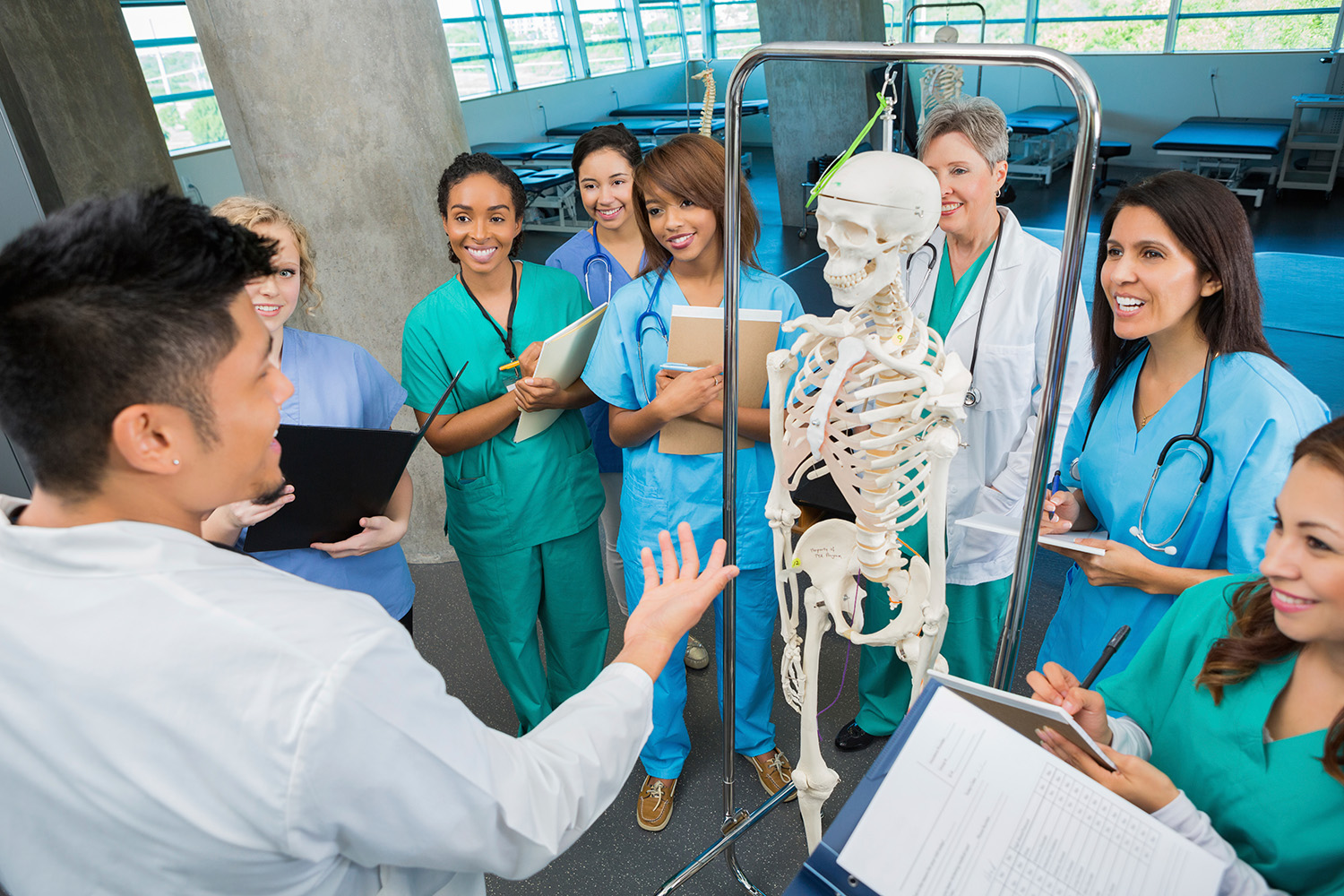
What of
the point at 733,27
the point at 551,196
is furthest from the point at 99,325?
the point at 733,27

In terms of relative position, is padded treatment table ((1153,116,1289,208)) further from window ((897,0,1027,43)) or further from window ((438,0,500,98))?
window ((438,0,500,98))

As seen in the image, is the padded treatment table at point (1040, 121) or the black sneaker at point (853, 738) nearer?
the black sneaker at point (853, 738)

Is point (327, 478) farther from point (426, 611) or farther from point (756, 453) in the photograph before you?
point (426, 611)

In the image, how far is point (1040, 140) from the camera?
27.1 ft

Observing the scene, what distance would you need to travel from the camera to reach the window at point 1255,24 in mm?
7848

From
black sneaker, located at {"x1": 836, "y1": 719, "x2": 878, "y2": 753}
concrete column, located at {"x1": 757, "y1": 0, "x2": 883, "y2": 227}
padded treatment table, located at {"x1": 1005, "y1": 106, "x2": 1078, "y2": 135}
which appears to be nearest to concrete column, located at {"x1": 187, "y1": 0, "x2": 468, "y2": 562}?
black sneaker, located at {"x1": 836, "y1": 719, "x2": 878, "y2": 753}

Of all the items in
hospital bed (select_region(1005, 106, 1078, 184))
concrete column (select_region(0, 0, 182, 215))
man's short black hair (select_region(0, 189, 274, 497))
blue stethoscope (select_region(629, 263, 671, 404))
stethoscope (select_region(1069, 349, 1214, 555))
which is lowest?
hospital bed (select_region(1005, 106, 1078, 184))

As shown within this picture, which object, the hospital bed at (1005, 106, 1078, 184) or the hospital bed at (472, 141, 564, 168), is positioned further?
the hospital bed at (472, 141, 564, 168)

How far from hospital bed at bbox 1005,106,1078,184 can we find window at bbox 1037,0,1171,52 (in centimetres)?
76

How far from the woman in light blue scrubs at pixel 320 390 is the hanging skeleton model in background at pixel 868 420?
0.85 meters

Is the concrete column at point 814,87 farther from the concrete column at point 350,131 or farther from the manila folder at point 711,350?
the manila folder at point 711,350

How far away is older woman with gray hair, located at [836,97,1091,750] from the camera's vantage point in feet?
5.84

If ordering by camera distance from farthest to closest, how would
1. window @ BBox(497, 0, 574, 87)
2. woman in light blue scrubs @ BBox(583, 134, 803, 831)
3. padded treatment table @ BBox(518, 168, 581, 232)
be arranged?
window @ BBox(497, 0, 574, 87), padded treatment table @ BBox(518, 168, 581, 232), woman in light blue scrubs @ BBox(583, 134, 803, 831)

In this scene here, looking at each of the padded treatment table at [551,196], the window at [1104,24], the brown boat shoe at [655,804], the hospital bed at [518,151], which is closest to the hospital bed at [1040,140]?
the window at [1104,24]
